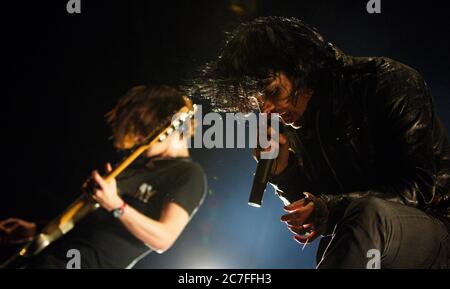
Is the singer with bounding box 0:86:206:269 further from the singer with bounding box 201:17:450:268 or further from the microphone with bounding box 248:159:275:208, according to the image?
the microphone with bounding box 248:159:275:208

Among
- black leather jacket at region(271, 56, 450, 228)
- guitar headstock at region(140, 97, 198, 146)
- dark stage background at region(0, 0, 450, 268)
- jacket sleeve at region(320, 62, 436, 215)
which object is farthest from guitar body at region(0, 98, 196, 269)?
jacket sleeve at region(320, 62, 436, 215)

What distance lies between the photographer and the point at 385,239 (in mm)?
741

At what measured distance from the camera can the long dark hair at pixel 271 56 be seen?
Result: 4.19 feet

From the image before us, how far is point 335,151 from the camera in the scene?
1.16 meters

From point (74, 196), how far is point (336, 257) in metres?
1.53

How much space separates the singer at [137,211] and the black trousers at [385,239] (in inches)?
43.1

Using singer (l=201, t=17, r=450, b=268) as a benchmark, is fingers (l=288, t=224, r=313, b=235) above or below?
below

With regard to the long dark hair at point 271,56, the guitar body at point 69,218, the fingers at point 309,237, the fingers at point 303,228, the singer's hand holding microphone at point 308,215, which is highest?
the long dark hair at point 271,56

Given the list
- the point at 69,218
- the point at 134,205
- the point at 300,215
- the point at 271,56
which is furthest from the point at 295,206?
the point at 69,218

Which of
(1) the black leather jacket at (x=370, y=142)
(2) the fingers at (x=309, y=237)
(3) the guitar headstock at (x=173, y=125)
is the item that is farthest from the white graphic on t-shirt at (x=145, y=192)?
(2) the fingers at (x=309, y=237)

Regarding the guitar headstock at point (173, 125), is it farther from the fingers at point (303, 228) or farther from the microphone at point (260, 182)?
the fingers at point (303, 228)

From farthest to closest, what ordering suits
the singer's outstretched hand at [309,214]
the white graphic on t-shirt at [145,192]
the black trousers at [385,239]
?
the white graphic on t-shirt at [145,192]
the singer's outstretched hand at [309,214]
the black trousers at [385,239]

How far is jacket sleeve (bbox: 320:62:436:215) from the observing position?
2.94 feet
